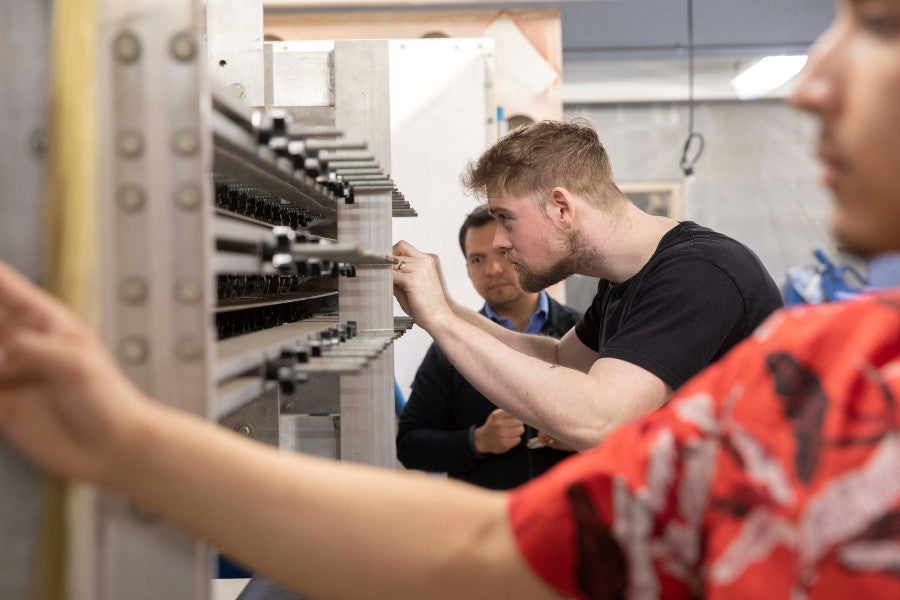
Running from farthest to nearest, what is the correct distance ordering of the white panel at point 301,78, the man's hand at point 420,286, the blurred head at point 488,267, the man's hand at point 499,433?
the blurred head at point 488,267 < the man's hand at point 499,433 < the man's hand at point 420,286 < the white panel at point 301,78

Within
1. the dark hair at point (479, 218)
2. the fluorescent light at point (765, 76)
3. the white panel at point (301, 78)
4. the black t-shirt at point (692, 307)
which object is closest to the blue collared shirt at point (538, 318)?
the dark hair at point (479, 218)

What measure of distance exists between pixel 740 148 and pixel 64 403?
22.3ft

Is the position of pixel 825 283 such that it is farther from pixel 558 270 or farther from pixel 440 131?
pixel 558 270

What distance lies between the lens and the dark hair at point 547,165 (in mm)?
2332

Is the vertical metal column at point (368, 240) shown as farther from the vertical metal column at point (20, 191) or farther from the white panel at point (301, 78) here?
the vertical metal column at point (20, 191)

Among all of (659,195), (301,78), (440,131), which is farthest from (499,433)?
(659,195)

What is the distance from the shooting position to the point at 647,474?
815 mm

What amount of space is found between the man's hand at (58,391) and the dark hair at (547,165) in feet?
5.57

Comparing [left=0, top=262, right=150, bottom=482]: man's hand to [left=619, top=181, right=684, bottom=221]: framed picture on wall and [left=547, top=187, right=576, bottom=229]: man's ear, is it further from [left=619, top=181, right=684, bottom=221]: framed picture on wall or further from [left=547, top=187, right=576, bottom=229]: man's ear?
[left=619, top=181, right=684, bottom=221]: framed picture on wall

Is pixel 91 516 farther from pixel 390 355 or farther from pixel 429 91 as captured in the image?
pixel 429 91

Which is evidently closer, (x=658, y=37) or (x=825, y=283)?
(x=825, y=283)

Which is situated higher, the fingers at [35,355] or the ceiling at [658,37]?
the ceiling at [658,37]

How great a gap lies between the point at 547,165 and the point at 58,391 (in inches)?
69.7

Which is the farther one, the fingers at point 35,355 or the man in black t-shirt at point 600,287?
the man in black t-shirt at point 600,287
